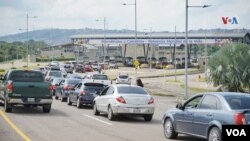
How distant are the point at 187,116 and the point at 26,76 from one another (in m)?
13.4

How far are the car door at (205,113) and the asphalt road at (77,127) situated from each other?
1.75 m

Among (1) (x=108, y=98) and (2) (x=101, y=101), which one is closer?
(1) (x=108, y=98)

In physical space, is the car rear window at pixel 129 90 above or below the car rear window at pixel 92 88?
above

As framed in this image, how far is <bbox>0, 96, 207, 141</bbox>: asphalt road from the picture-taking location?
56.1ft

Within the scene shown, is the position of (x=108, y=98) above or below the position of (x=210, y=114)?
below

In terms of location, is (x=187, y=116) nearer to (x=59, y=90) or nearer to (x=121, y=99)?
(x=121, y=99)

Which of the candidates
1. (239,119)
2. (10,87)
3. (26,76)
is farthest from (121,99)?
(239,119)

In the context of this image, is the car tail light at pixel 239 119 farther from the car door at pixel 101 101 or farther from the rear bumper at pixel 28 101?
the rear bumper at pixel 28 101

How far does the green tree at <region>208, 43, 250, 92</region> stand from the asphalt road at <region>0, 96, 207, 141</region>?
1079 inches

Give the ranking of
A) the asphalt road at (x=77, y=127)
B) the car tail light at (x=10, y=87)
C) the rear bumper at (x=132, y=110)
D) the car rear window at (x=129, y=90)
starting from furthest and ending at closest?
the car tail light at (x=10, y=87)
the car rear window at (x=129, y=90)
the rear bumper at (x=132, y=110)
the asphalt road at (x=77, y=127)

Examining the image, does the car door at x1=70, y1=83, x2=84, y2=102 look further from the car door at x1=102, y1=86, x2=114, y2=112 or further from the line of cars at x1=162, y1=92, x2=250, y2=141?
the line of cars at x1=162, y1=92, x2=250, y2=141

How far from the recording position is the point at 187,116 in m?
15.9

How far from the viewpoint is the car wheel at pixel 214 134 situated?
13784 millimetres

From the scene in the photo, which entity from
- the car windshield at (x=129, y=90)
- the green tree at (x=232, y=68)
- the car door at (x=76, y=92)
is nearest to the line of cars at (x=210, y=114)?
the car windshield at (x=129, y=90)
